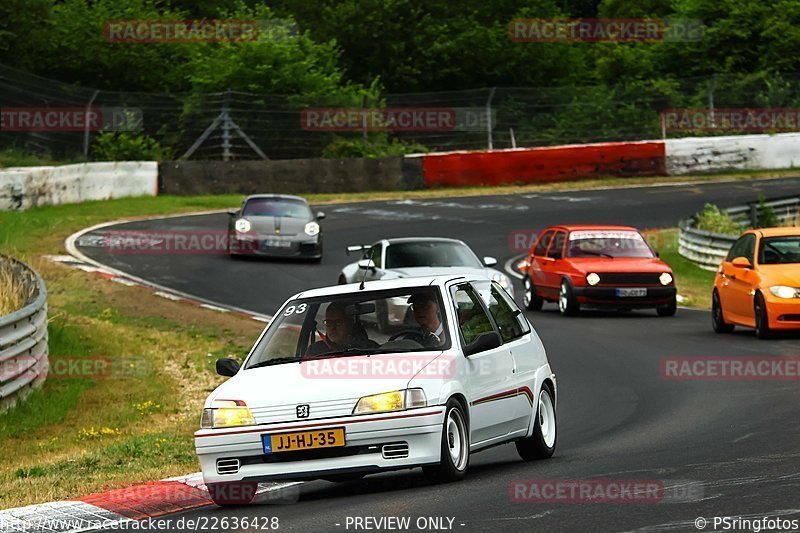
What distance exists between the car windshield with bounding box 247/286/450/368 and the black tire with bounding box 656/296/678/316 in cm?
1354

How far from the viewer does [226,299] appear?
24.4 metres

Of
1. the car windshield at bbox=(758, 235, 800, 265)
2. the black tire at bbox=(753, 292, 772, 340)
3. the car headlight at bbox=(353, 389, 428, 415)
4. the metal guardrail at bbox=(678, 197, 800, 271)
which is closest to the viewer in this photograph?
the car headlight at bbox=(353, 389, 428, 415)

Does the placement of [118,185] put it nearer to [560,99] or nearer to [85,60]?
[560,99]

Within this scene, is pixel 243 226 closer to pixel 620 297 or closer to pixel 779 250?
pixel 620 297

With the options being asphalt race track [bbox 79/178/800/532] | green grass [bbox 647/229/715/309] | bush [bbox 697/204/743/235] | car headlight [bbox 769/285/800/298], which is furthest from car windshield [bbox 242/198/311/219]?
car headlight [bbox 769/285/800/298]

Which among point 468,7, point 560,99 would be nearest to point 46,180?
point 560,99

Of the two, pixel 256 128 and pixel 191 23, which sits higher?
pixel 191 23

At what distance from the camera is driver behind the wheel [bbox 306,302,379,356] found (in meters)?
9.78

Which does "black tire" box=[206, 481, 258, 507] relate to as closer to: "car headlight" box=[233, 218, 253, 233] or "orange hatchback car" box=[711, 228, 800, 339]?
"orange hatchback car" box=[711, 228, 800, 339]

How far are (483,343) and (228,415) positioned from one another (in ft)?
5.65

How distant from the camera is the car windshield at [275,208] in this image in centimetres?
2984

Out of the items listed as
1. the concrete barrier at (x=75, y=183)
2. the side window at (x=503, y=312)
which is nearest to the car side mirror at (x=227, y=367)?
the side window at (x=503, y=312)

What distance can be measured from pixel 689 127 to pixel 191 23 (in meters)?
22.3

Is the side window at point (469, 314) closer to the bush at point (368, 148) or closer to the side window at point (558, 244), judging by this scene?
the side window at point (558, 244)
